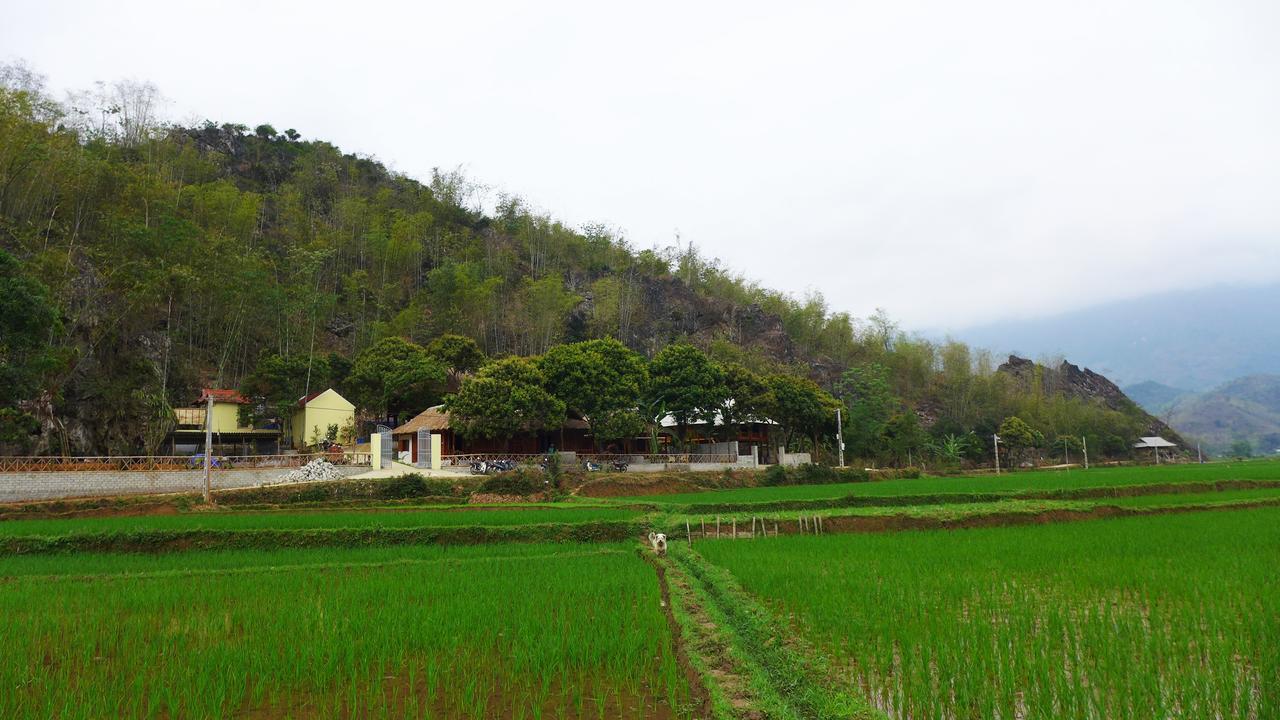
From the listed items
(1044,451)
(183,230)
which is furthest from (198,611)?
(1044,451)

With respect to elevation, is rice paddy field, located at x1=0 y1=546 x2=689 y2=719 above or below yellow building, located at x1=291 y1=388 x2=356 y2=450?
below

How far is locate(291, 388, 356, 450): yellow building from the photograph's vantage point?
36.0 metres

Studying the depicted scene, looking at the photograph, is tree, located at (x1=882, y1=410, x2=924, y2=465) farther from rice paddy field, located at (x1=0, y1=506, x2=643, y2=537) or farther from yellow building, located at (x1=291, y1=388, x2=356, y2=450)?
yellow building, located at (x1=291, y1=388, x2=356, y2=450)

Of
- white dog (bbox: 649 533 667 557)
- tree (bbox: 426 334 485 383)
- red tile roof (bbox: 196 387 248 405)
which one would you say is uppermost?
tree (bbox: 426 334 485 383)

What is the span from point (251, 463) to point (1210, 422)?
669 feet

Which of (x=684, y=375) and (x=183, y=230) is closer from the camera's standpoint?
(x=183, y=230)

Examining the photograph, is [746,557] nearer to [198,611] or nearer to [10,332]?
[198,611]

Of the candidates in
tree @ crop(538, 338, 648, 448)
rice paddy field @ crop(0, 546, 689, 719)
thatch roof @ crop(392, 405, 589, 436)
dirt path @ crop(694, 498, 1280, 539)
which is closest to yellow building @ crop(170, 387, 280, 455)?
thatch roof @ crop(392, 405, 589, 436)

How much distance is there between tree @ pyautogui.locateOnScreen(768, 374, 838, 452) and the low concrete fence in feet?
77.3

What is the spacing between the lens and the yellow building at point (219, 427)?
35.2 meters

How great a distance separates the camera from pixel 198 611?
7.93 m

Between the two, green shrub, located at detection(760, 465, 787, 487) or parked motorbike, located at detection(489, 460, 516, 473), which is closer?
parked motorbike, located at detection(489, 460, 516, 473)

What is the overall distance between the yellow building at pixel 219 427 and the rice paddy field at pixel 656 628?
23.7m

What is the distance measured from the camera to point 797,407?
38781mm
